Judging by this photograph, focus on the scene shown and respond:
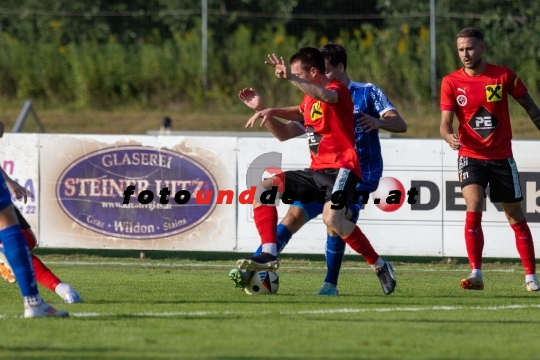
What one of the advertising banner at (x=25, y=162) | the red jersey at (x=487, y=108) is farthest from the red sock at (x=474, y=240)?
the advertising banner at (x=25, y=162)

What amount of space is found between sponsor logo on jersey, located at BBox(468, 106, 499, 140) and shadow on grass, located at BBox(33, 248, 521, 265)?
13.0 feet

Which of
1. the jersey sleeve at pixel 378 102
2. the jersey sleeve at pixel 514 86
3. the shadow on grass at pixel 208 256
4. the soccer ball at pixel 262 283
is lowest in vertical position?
the shadow on grass at pixel 208 256

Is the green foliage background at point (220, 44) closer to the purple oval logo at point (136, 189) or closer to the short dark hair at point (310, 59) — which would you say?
the purple oval logo at point (136, 189)

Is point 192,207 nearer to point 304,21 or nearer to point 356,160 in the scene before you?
point 356,160

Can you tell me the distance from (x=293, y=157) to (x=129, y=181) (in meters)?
2.05

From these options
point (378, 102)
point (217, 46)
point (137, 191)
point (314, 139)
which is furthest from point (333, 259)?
point (217, 46)

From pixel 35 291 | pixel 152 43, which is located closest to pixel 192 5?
pixel 152 43

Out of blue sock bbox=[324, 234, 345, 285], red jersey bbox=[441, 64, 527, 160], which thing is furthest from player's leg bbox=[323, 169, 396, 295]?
red jersey bbox=[441, 64, 527, 160]

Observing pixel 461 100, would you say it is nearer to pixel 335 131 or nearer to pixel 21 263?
pixel 335 131

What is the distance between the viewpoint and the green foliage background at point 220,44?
926 inches

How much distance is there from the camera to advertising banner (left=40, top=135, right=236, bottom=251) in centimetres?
1338

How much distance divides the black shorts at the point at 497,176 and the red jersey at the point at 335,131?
5.22 ft

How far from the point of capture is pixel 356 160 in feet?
27.9

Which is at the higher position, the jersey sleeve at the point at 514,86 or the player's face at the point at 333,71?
the player's face at the point at 333,71
